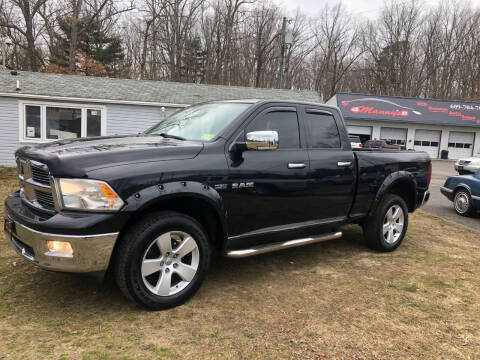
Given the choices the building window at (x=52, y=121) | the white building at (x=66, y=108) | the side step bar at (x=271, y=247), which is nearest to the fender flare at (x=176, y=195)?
the side step bar at (x=271, y=247)

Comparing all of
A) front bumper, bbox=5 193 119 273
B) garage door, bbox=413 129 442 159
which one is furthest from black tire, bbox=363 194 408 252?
garage door, bbox=413 129 442 159

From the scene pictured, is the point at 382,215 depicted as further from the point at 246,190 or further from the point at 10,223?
the point at 10,223

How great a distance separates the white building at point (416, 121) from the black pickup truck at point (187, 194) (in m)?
29.6

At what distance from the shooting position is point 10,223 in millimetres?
3295

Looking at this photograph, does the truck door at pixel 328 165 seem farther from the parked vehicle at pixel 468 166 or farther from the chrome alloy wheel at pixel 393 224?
the parked vehicle at pixel 468 166

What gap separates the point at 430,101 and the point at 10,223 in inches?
1441

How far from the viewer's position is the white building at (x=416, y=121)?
1288 inches

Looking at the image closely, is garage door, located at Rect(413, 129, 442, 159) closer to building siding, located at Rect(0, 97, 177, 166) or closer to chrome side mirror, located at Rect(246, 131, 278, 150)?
building siding, located at Rect(0, 97, 177, 166)

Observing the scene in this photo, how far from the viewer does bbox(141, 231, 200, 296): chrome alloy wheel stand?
123 inches

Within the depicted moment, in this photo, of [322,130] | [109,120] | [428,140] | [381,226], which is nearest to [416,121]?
[428,140]

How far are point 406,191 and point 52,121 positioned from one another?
44.6 ft

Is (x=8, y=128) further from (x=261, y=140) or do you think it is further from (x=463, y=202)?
(x=463, y=202)

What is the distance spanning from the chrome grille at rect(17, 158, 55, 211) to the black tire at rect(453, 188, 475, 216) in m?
8.91

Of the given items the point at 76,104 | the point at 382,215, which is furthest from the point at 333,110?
the point at 76,104
